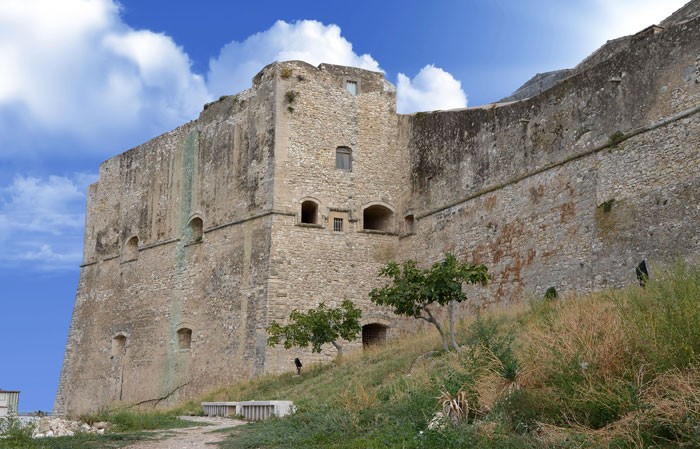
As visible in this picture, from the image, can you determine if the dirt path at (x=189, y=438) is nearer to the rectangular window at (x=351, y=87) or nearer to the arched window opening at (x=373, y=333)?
the arched window opening at (x=373, y=333)

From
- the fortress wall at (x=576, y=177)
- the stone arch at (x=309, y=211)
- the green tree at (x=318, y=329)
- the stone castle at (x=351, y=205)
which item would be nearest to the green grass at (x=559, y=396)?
the fortress wall at (x=576, y=177)

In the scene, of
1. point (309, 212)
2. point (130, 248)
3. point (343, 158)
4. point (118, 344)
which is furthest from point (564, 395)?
point (130, 248)

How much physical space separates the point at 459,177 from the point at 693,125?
659cm

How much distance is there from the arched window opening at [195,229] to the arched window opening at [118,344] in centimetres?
420

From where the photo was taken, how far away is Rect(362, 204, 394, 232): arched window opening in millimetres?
22016

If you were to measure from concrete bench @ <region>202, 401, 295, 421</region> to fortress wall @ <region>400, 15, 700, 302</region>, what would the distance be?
21.4ft

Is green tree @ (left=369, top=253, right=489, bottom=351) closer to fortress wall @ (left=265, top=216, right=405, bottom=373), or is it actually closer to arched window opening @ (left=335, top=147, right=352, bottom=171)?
fortress wall @ (left=265, top=216, right=405, bottom=373)

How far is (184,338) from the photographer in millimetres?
22875

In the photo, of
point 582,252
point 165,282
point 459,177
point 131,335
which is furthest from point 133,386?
point 582,252

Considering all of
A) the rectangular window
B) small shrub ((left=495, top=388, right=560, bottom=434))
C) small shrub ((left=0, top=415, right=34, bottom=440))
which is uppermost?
the rectangular window

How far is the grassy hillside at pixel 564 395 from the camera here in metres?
6.44

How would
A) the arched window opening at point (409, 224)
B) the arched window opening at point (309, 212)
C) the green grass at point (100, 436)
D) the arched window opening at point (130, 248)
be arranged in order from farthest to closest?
the arched window opening at point (130, 248) < the arched window opening at point (409, 224) < the arched window opening at point (309, 212) < the green grass at point (100, 436)

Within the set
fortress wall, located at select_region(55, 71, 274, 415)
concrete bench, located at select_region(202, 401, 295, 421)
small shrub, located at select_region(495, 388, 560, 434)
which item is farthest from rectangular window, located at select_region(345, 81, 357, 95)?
small shrub, located at select_region(495, 388, 560, 434)

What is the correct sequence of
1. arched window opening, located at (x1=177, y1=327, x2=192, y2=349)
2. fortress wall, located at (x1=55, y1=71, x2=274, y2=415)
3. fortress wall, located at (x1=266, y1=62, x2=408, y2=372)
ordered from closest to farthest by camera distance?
1. fortress wall, located at (x1=266, y1=62, x2=408, y2=372)
2. fortress wall, located at (x1=55, y1=71, x2=274, y2=415)
3. arched window opening, located at (x1=177, y1=327, x2=192, y2=349)
